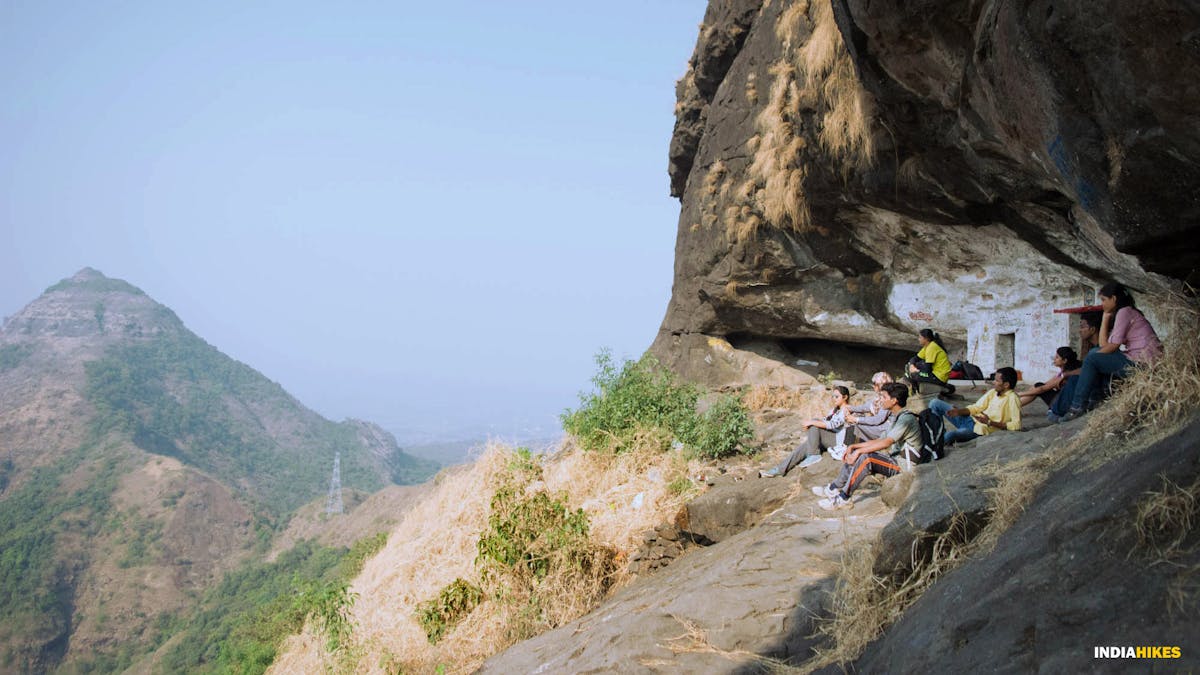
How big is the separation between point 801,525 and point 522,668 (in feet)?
8.31

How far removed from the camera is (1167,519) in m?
2.73

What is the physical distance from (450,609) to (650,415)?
530 centimetres

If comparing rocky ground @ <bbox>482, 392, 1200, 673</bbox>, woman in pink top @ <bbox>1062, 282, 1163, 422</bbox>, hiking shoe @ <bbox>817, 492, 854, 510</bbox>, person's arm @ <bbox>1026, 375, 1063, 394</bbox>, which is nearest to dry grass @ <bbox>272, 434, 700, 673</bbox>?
rocky ground @ <bbox>482, 392, 1200, 673</bbox>

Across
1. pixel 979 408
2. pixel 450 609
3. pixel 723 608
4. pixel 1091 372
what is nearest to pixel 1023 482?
pixel 723 608

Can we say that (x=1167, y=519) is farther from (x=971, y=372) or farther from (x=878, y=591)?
(x=971, y=372)

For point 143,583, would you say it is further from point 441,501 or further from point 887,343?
point 887,343

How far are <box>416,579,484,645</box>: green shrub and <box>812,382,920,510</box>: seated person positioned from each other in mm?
3874

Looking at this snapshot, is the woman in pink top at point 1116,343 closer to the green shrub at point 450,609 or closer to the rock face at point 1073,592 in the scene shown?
the rock face at point 1073,592

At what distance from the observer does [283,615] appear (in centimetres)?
1919

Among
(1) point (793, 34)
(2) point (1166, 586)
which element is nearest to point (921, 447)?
(2) point (1166, 586)

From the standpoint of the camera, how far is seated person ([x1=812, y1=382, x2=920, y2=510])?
22.2 ft

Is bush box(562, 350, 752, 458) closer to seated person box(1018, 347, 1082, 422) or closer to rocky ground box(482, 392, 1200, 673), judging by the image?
rocky ground box(482, 392, 1200, 673)

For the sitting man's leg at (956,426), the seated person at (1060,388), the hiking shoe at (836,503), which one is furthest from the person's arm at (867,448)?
the seated person at (1060,388)

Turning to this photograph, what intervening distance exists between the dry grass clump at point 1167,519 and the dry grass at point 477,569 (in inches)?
235
